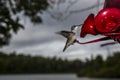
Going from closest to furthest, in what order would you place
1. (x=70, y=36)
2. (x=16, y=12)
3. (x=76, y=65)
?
(x=70, y=36), (x=16, y=12), (x=76, y=65)

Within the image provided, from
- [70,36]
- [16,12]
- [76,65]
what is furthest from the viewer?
[76,65]

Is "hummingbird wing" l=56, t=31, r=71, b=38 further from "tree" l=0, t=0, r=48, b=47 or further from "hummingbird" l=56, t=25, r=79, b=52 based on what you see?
"tree" l=0, t=0, r=48, b=47

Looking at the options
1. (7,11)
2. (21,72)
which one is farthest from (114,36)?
(21,72)

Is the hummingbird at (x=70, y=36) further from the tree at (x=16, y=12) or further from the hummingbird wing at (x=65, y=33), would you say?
the tree at (x=16, y=12)

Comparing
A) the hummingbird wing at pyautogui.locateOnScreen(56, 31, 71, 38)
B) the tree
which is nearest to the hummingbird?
the hummingbird wing at pyautogui.locateOnScreen(56, 31, 71, 38)

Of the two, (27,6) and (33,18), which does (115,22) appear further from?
(33,18)

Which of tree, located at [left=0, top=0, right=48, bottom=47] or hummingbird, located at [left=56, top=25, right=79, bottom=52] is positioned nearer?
hummingbird, located at [left=56, top=25, right=79, bottom=52]

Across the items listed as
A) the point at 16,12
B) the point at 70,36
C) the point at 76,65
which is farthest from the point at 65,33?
the point at 76,65

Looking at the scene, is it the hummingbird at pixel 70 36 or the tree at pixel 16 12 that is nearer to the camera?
the hummingbird at pixel 70 36

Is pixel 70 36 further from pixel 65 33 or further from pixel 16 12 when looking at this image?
pixel 16 12

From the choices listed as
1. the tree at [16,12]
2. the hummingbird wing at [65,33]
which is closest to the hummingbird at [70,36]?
the hummingbird wing at [65,33]

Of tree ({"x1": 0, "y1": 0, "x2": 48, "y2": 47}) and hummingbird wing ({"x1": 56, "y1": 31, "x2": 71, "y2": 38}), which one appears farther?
tree ({"x1": 0, "y1": 0, "x2": 48, "y2": 47})

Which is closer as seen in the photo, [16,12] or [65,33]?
[65,33]

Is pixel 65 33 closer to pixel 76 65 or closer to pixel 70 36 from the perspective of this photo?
pixel 70 36
